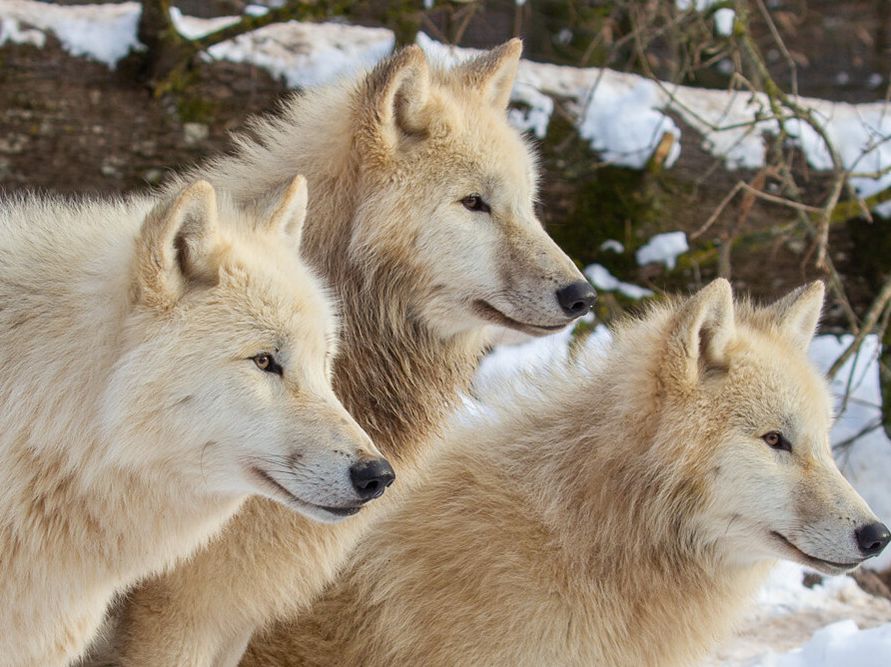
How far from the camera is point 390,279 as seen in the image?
388 cm

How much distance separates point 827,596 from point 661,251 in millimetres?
2511

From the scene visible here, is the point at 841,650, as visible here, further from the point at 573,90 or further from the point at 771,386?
the point at 573,90

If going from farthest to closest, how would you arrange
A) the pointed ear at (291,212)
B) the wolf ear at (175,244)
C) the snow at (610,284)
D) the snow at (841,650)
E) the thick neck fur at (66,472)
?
1. the snow at (610,284)
2. the snow at (841,650)
3. the pointed ear at (291,212)
4. the thick neck fur at (66,472)
5. the wolf ear at (175,244)

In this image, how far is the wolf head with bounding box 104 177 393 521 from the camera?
113 inches

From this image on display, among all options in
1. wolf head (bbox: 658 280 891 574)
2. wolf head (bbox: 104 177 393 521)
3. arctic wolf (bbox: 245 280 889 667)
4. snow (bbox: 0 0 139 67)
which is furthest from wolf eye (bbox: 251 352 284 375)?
snow (bbox: 0 0 139 67)

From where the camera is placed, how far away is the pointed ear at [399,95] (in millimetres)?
3805

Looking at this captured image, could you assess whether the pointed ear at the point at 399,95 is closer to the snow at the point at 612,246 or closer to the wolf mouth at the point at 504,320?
the wolf mouth at the point at 504,320

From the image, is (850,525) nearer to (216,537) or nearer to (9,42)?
(216,537)

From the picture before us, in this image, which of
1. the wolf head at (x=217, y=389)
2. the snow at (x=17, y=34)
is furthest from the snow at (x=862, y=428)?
the snow at (x=17, y=34)

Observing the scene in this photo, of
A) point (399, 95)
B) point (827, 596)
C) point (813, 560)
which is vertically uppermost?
point (399, 95)

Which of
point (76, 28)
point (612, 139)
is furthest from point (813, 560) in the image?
point (76, 28)

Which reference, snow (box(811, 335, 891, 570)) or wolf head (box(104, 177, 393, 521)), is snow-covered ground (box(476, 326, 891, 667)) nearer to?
snow (box(811, 335, 891, 570))

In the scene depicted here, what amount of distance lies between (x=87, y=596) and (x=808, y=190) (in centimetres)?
578

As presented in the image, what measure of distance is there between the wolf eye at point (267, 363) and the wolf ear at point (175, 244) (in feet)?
0.83
